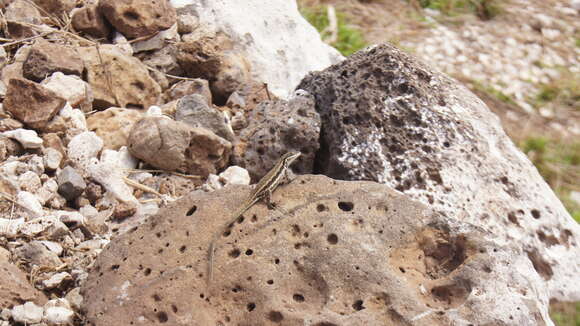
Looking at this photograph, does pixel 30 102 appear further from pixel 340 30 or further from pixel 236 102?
pixel 340 30

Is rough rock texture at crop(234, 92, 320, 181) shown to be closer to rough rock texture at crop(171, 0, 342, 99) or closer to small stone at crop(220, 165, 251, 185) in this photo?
small stone at crop(220, 165, 251, 185)

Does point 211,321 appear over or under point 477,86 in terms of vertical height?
over

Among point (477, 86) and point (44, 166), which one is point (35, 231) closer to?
point (44, 166)

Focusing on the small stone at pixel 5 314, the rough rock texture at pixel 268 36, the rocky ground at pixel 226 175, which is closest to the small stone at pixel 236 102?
the rocky ground at pixel 226 175

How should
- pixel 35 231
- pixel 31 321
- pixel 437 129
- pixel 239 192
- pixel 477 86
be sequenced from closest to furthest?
1. pixel 31 321
2. pixel 239 192
3. pixel 35 231
4. pixel 437 129
5. pixel 477 86

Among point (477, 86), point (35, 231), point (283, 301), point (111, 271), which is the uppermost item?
point (283, 301)

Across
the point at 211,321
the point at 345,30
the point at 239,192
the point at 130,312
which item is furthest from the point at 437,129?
the point at 345,30

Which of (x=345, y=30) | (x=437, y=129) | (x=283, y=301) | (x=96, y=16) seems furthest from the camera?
(x=345, y=30)
